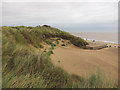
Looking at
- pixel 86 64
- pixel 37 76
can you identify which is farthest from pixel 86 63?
pixel 37 76

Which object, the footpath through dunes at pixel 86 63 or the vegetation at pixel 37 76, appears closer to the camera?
the vegetation at pixel 37 76

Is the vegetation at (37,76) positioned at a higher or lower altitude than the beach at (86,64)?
higher

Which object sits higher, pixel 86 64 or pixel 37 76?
pixel 37 76

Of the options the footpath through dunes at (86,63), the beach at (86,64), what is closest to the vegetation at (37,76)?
the beach at (86,64)

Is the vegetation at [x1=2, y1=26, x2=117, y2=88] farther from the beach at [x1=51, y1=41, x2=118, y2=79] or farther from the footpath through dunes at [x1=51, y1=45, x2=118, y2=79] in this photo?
the footpath through dunes at [x1=51, y1=45, x2=118, y2=79]

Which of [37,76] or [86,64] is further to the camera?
[86,64]

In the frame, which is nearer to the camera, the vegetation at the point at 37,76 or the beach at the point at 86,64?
the vegetation at the point at 37,76

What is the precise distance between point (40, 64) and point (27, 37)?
349 centimetres

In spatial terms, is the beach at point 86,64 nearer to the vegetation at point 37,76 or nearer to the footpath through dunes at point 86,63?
the footpath through dunes at point 86,63

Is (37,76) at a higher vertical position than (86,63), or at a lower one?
higher

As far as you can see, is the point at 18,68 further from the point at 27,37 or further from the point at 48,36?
the point at 48,36

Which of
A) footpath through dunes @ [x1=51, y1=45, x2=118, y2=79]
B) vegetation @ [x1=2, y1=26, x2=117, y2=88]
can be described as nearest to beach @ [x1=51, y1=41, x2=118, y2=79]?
footpath through dunes @ [x1=51, y1=45, x2=118, y2=79]

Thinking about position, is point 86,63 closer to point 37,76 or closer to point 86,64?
point 86,64

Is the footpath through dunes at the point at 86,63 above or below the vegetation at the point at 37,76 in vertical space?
below
